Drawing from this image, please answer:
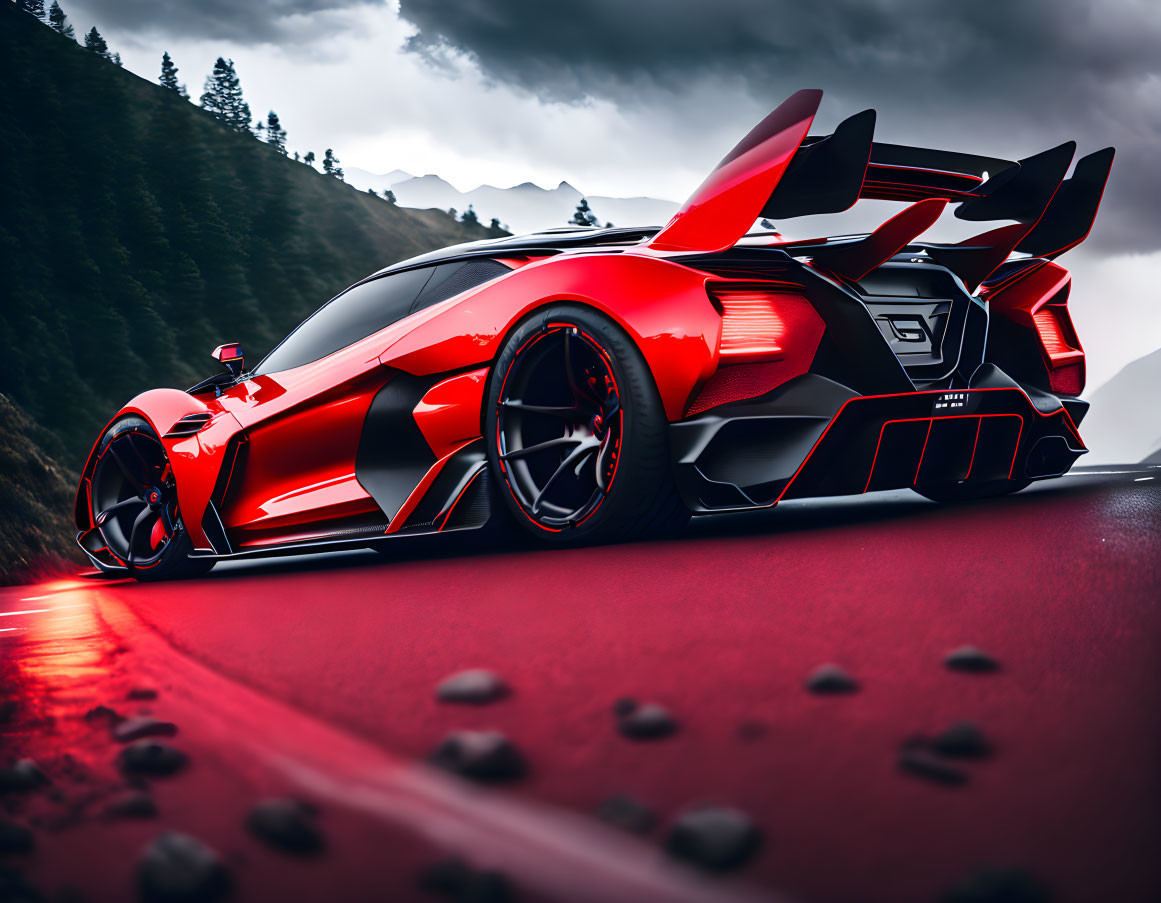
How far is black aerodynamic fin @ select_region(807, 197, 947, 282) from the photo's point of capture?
3.21 m

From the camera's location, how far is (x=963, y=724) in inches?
58.4

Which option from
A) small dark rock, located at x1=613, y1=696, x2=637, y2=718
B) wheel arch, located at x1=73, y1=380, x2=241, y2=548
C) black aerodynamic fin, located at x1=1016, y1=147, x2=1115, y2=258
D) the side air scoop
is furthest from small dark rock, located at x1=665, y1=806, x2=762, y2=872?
wheel arch, located at x1=73, y1=380, x2=241, y2=548

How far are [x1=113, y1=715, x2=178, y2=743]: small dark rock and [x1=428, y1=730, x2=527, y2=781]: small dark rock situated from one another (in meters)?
0.57

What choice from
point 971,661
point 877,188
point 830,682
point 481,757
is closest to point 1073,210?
point 877,188

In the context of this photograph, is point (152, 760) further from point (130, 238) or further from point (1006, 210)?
point (130, 238)

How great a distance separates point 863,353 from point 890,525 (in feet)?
2.49

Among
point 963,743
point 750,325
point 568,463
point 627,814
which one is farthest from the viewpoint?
point 568,463

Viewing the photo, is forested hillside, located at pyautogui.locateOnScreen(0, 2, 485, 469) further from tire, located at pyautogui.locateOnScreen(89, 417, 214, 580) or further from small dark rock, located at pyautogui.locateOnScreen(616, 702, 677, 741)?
small dark rock, located at pyautogui.locateOnScreen(616, 702, 677, 741)

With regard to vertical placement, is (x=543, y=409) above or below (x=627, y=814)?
above

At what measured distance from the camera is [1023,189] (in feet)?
12.0

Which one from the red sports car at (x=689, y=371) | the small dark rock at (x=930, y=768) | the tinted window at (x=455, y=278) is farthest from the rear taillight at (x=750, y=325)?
the small dark rock at (x=930, y=768)

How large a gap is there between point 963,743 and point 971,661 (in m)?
0.41

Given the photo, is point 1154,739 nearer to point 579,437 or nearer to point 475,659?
point 475,659

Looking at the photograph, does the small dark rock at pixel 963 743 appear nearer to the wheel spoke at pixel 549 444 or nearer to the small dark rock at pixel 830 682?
the small dark rock at pixel 830 682
